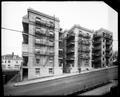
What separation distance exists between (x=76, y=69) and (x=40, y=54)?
13.8 feet

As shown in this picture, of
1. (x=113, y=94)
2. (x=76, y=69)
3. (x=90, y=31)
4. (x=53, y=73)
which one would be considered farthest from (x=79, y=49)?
(x=113, y=94)

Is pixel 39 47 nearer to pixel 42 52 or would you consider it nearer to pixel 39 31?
pixel 42 52

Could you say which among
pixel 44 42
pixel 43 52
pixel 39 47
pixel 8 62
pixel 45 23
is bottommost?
pixel 8 62

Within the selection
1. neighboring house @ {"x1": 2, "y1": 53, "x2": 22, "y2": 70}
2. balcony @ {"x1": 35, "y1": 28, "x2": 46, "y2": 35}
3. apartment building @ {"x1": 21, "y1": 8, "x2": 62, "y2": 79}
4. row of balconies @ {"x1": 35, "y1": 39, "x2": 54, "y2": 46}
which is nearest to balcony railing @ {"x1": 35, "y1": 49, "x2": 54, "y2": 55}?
apartment building @ {"x1": 21, "y1": 8, "x2": 62, "y2": 79}

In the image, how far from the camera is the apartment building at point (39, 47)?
254 inches

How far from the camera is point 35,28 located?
7.05m

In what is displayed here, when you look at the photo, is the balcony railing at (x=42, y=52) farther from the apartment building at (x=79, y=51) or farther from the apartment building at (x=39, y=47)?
the apartment building at (x=79, y=51)

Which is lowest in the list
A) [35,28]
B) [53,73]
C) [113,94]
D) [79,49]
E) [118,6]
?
[53,73]

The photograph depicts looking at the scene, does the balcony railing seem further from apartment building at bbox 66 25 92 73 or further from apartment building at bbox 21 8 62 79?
apartment building at bbox 66 25 92 73

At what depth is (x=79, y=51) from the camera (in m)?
8.89

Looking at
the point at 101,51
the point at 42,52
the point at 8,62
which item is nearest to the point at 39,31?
the point at 42,52

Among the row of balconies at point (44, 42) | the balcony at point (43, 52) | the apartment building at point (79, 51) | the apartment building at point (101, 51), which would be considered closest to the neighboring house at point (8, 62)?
the balcony at point (43, 52)

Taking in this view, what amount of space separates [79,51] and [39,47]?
4.32m

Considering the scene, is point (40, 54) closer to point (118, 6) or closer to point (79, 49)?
point (79, 49)
